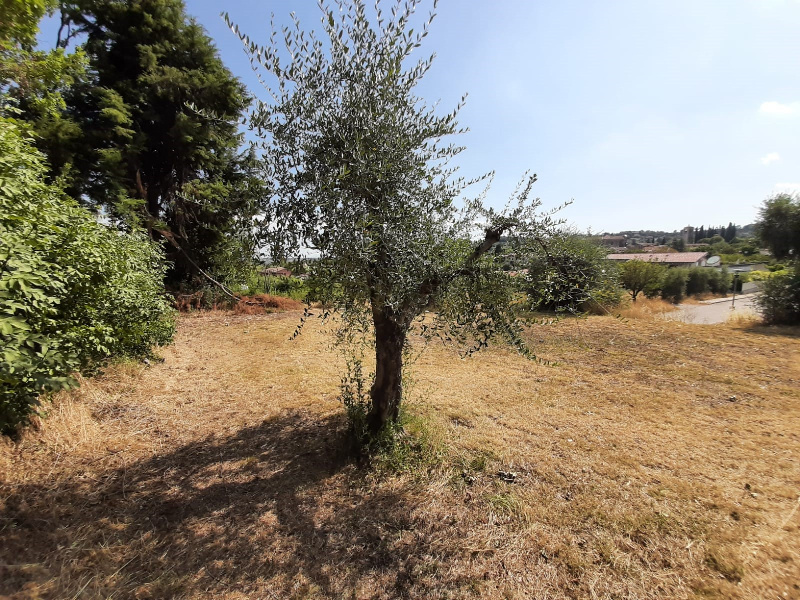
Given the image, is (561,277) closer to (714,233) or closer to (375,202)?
(375,202)

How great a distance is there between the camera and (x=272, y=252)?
3.34m

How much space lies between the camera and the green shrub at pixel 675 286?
2888cm

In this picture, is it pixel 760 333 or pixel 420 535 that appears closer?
pixel 420 535

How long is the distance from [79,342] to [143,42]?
13.7 m

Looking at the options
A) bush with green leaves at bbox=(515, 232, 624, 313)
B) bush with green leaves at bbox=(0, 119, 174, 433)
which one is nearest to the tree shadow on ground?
bush with green leaves at bbox=(0, 119, 174, 433)

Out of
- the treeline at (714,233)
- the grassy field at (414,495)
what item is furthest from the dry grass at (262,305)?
the treeline at (714,233)

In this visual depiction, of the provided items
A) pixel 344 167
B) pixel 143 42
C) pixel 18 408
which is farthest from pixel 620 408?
pixel 143 42

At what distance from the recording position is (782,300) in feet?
40.4

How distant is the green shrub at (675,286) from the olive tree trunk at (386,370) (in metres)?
32.9

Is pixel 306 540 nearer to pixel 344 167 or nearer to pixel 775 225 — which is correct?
pixel 344 167

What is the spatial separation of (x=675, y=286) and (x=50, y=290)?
124ft

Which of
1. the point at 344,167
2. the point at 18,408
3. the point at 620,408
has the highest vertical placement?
the point at 344,167

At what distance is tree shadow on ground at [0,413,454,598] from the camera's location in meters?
2.49

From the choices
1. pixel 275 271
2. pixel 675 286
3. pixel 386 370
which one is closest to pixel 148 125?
pixel 275 271
